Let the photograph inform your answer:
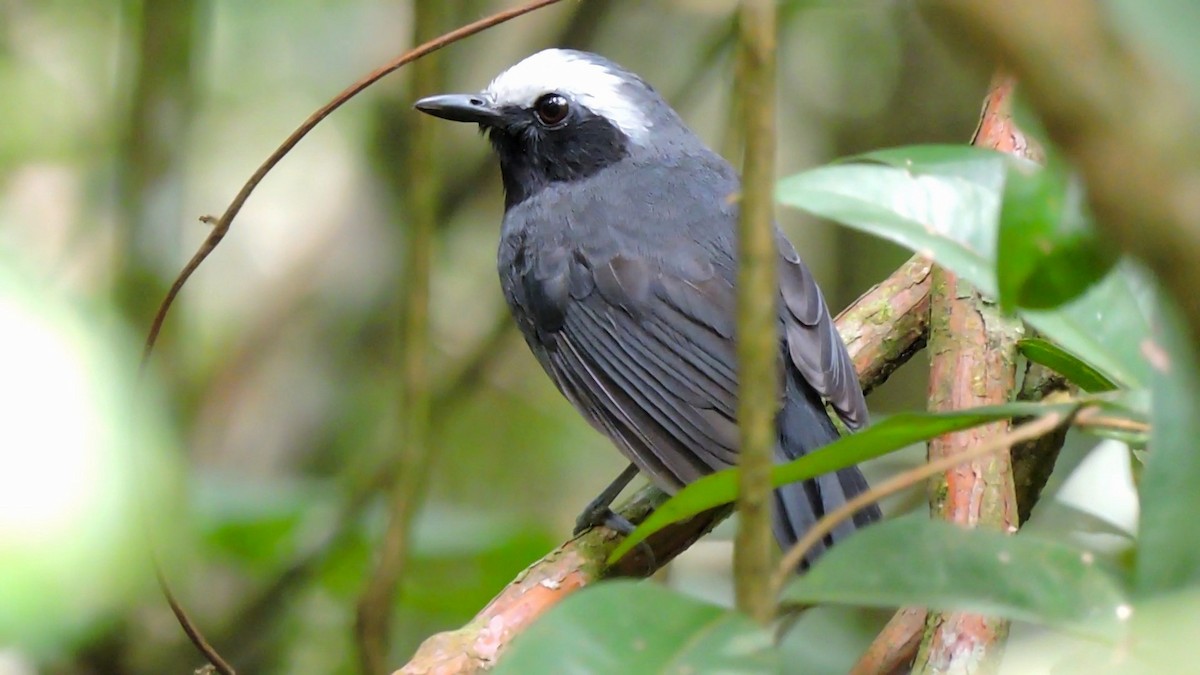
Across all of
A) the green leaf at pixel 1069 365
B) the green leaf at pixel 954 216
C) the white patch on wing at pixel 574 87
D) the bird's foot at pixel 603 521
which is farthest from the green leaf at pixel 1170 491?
the white patch on wing at pixel 574 87

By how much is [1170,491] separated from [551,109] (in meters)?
2.56

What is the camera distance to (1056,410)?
1092 mm

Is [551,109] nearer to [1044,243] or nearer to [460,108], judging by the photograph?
[460,108]

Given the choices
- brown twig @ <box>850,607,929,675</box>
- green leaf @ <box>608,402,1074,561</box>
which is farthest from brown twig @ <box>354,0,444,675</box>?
green leaf @ <box>608,402,1074,561</box>

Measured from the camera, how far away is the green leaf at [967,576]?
97 centimetres

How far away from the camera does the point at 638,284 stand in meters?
2.83

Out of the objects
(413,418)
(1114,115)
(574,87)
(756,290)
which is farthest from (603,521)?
(1114,115)

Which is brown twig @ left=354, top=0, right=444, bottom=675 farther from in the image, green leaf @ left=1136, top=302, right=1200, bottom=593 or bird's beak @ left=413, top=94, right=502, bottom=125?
green leaf @ left=1136, top=302, right=1200, bottom=593

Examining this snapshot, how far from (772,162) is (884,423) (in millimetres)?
309

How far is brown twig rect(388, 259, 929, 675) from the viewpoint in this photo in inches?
82.8

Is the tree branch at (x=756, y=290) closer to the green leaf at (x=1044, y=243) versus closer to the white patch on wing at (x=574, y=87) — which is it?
the green leaf at (x=1044, y=243)

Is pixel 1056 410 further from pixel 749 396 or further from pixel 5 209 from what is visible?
pixel 5 209

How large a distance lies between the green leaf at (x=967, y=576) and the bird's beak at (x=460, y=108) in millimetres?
2049

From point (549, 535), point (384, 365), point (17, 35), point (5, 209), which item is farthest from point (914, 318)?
point (17, 35)
